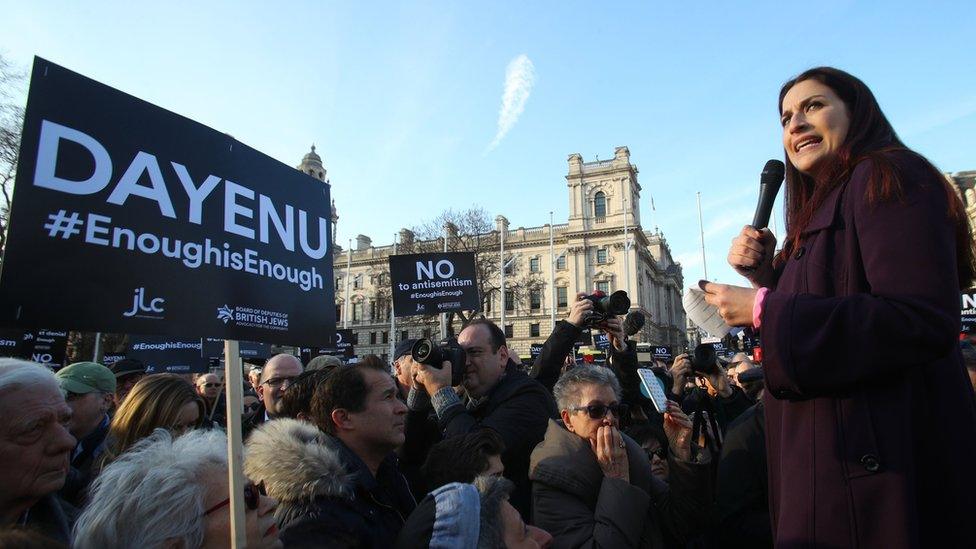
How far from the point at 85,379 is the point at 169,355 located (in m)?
6.03

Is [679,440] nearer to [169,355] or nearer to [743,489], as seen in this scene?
[743,489]

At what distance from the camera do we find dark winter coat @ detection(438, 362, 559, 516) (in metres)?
3.26

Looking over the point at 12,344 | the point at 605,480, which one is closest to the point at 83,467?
the point at 605,480

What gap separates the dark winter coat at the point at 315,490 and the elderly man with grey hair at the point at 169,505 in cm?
16

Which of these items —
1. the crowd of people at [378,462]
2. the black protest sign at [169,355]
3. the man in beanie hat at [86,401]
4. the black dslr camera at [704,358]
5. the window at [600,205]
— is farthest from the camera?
the window at [600,205]

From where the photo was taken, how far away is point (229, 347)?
7.26 feet

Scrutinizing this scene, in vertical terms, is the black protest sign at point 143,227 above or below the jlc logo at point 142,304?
above

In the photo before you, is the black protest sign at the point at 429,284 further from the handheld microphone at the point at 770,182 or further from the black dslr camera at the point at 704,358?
the handheld microphone at the point at 770,182

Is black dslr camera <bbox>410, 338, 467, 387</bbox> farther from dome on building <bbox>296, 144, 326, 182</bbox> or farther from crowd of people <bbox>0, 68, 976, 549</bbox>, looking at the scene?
dome on building <bbox>296, 144, 326, 182</bbox>

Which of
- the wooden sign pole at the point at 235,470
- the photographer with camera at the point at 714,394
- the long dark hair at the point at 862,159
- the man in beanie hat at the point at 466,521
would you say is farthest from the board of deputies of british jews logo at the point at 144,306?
the photographer with camera at the point at 714,394

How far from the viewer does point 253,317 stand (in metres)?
2.43

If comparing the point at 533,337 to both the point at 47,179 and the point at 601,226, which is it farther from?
the point at 47,179

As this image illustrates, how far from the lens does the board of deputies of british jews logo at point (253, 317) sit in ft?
7.54

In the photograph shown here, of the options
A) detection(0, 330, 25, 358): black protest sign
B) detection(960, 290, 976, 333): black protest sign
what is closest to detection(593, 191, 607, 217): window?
detection(960, 290, 976, 333): black protest sign
